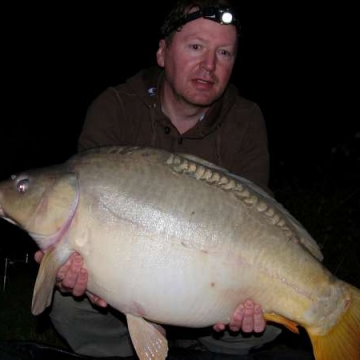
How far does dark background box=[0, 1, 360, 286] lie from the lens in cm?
487

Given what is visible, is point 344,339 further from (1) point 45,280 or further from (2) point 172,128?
(2) point 172,128

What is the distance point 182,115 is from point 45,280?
0.99m

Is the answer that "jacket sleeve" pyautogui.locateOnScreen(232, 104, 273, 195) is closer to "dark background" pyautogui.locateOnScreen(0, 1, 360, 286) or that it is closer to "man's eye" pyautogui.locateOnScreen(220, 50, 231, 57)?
"man's eye" pyautogui.locateOnScreen(220, 50, 231, 57)

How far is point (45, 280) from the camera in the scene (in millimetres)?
1714

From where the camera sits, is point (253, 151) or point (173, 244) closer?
point (173, 244)

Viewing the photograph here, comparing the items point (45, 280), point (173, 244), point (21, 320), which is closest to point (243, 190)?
point (173, 244)

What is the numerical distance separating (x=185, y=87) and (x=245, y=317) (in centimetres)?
94

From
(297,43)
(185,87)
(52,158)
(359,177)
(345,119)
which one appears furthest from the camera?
(297,43)

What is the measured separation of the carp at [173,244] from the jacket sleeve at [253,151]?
64 centimetres

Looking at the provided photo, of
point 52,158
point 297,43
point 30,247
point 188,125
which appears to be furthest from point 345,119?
point 188,125

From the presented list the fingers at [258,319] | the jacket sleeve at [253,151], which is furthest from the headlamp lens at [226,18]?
the fingers at [258,319]

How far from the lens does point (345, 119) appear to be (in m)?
11.5

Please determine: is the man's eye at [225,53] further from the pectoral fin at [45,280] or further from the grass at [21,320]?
the grass at [21,320]

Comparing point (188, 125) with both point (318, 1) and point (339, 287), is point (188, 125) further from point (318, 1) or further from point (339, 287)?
point (318, 1)
